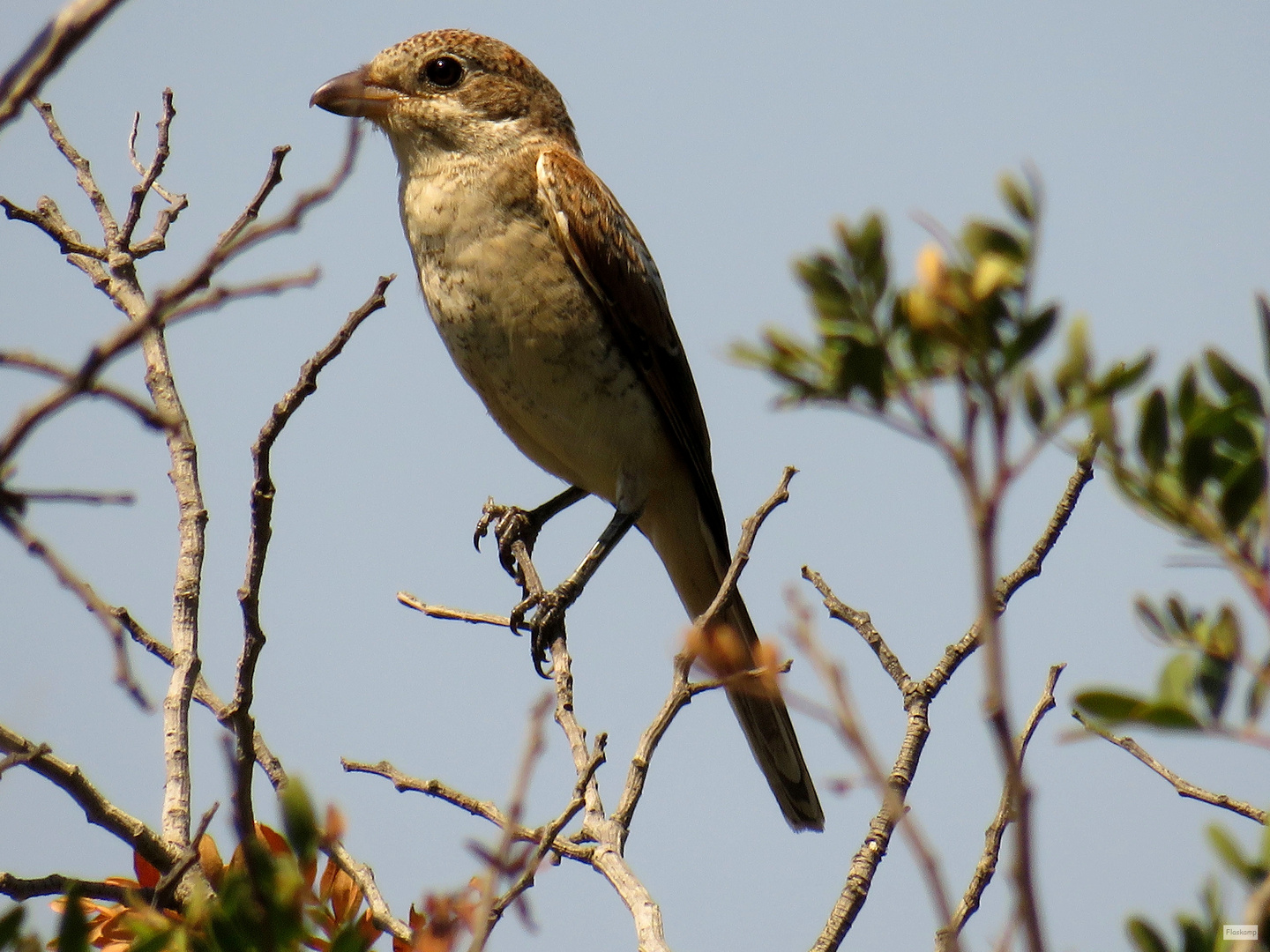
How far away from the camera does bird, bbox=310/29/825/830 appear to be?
4609 mm

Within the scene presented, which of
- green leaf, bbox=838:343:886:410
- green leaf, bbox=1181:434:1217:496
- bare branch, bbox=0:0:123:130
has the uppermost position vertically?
bare branch, bbox=0:0:123:130

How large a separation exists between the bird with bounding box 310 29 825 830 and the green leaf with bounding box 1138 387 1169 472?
3232 millimetres

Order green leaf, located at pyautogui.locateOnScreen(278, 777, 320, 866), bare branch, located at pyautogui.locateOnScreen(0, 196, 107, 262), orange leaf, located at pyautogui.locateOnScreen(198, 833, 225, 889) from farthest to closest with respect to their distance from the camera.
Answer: bare branch, located at pyautogui.locateOnScreen(0, 196, 107, 262)
orange leaf, located at pyautogui.locateOnScreen(198, 833, 225, 889)
green leaf, located at pyautogui.locateOnScreen(278, 777, 320, 866)

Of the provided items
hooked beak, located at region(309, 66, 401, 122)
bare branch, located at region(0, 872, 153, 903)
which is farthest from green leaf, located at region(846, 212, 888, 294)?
hooked beak, located at region(309, 66, 401, 122)

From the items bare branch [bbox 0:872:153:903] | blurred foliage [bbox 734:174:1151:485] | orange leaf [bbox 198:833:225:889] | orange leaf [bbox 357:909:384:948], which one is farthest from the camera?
bare branch [bbox 0:872:153:903]

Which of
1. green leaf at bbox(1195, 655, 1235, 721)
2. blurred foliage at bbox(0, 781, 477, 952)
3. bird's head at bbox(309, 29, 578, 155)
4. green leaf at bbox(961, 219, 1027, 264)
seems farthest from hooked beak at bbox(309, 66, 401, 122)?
green leaf at bbox(1195, 655, 1235, 721)

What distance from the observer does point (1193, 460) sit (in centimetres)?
116

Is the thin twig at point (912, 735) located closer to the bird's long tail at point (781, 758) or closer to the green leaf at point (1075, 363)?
the green leaf at point (1075, 363)

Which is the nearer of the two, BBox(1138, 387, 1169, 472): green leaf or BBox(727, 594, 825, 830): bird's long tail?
BBox(1138, 387, 1169, 472): green leaf

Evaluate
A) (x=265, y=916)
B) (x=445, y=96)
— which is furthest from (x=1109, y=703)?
(x=445, y=96)

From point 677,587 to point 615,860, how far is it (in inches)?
114

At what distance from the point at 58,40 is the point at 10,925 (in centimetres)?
94

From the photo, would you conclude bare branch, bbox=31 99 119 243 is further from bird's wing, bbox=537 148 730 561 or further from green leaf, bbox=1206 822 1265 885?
green leaf, bbox=1206 822 1265 885

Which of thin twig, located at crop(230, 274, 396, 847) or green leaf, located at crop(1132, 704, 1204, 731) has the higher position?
thin twig, located at crop(230, 274, 396, 847)
